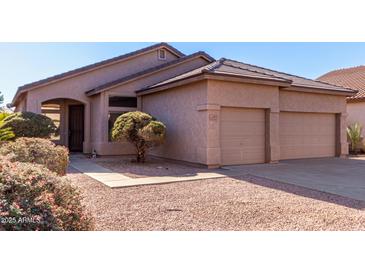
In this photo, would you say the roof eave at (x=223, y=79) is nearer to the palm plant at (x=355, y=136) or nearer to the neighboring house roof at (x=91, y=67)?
the neighboring house roof at (x=91, y=67)

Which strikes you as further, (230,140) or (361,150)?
(361,150)

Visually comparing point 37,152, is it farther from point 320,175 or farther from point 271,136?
point 271,136

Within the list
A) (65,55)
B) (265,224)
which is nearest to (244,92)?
(65,55)

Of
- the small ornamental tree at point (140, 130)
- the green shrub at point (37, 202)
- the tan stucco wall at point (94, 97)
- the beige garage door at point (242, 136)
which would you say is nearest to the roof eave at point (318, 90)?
the beige garage door at point (242, 136)

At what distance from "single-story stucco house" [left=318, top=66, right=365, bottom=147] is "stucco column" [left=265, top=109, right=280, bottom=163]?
28.0 feet

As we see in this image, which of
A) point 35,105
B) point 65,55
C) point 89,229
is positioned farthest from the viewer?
point 35,105

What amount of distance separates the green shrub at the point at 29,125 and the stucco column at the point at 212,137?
712cm

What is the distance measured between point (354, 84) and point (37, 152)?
23.4m

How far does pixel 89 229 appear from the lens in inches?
139

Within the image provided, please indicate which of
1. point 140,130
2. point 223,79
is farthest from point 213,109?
point 140,130
